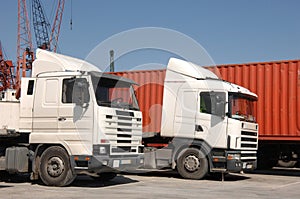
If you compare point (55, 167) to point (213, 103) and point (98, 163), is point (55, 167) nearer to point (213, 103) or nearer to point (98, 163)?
point (98, 163)

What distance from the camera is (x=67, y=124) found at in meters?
11.2

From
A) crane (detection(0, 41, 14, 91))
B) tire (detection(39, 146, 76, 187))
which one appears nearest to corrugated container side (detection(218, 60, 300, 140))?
tire (detection(39, 146, 76, 187))

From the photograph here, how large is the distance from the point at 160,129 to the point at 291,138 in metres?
4.56

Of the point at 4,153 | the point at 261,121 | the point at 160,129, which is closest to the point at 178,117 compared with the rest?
the point at 160,129

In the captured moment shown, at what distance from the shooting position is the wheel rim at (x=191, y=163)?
1423cm

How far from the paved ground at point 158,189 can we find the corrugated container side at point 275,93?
2076mm

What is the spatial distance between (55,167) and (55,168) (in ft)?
0.12

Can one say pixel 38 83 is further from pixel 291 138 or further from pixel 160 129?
pixel 291 138

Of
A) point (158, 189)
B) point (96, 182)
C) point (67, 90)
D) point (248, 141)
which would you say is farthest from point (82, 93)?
point (248, 141)

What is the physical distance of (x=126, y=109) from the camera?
1176 cm

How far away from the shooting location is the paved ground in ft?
34.3

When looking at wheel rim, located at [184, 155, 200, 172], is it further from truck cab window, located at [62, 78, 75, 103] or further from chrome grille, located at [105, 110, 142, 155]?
truck cab window, located at [62, 78, 75, 103]

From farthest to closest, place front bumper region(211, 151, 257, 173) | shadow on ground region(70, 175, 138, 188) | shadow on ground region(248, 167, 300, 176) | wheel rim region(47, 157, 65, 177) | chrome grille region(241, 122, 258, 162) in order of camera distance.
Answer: shadow on ground region(248, 167, 300, 176) → chrome grille region(241, 122, 258, 162) → front bumper region(211, 151, 257, 173) → shadow on ground region(70, 175, 138, 188) → wheel rim region(47, 157, 65, 177)

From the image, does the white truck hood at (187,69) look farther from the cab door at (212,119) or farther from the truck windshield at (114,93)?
the truck windshield at (114,93)
